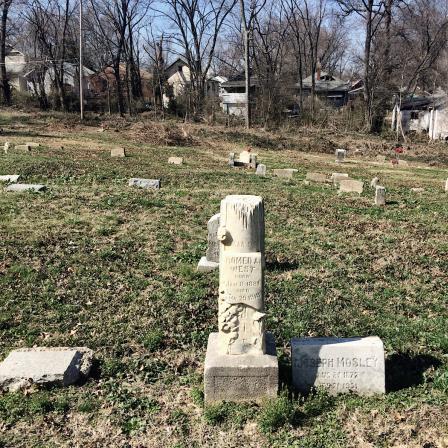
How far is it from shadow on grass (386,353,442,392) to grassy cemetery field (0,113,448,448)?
0.07 feet

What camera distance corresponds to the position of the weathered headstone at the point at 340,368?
541 cm

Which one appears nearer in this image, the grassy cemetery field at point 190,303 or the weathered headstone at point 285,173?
the grassy cemetery field at point 190,303

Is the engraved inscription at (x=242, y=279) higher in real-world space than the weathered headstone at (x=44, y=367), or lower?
higher

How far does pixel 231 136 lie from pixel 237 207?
28681 mm

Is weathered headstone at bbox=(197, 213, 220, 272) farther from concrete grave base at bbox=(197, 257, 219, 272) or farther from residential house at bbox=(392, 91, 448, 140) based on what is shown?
residential house at bbox=(392, 91, 448, 140)

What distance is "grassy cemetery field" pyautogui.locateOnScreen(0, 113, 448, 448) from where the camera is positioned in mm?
4945

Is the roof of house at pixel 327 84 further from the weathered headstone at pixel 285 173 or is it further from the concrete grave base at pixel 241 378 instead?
the concrete grave base at pixel 241 378

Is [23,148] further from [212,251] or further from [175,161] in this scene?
[212,251]

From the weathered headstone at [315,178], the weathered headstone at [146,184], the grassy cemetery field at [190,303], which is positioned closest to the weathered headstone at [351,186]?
the grassy cemetery field at [190,303]

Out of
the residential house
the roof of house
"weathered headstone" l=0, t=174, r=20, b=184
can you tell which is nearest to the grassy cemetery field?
"weathered headstone" l=0, t=174, r=20, b=184

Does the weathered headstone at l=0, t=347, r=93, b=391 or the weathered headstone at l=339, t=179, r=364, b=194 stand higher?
the weathered headstone at l=339, t=179, r=364, b=194

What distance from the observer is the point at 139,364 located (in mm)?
6105

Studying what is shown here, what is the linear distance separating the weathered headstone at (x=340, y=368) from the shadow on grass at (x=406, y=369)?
0.29 m

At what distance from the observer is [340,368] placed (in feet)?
17.8
